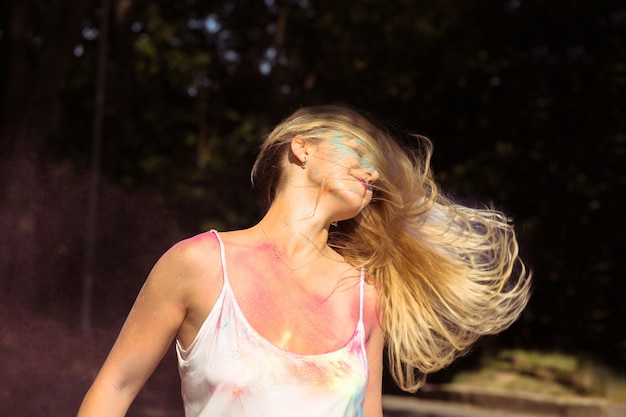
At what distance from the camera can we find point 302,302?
8.18 ft

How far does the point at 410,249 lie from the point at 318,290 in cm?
56

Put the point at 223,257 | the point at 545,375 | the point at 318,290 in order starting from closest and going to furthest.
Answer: the point at 223,257
the point at 318,290
the point at 545,375

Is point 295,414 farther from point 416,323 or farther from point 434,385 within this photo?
point 434,385

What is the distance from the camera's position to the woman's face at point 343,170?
2629mm

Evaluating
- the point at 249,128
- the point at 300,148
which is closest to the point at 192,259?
the point at 300,148

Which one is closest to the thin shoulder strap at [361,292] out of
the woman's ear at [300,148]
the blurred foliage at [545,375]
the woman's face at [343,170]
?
the woman's face at [343,170]

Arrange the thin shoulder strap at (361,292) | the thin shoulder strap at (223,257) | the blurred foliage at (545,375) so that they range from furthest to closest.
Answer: the blurred foliage at (545,375), the thin shoulder strap at (361,292), the thin shoulder strap at (223,257)

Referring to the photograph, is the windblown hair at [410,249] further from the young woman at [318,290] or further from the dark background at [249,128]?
the dark background at [249,128]

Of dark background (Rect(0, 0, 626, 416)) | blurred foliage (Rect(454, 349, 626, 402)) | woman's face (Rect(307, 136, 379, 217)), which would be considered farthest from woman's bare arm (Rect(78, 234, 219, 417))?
blurred foliage (Rect(454, 349, 626, 402))

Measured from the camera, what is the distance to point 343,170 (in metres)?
2.64

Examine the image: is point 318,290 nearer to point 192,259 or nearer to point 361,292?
point 361,292

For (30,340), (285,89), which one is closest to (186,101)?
(285,89)

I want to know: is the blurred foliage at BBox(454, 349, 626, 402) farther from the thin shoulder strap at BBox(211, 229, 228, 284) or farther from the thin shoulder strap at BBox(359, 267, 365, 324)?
the thin shoulder strap at BBox(211, 229, 228, 284)

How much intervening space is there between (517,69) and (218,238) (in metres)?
13.9
